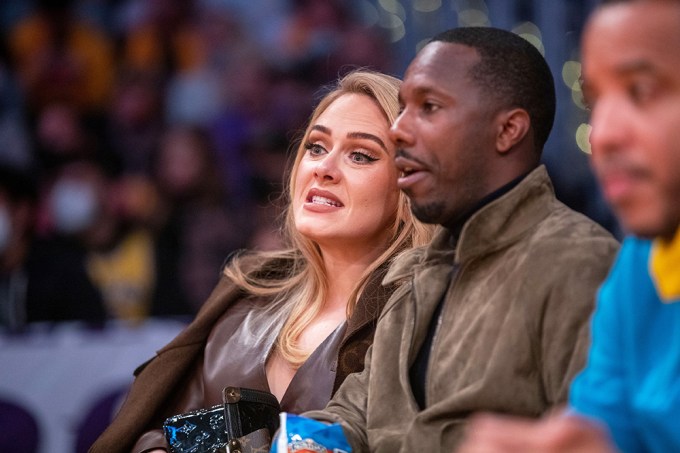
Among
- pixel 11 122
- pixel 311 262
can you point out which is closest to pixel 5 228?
pixel 11 122

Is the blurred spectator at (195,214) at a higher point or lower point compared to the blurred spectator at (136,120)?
lower

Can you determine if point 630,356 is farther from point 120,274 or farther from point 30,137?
point 30,137

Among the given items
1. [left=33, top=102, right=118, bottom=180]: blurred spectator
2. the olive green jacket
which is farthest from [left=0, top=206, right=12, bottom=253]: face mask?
the olive green jacket

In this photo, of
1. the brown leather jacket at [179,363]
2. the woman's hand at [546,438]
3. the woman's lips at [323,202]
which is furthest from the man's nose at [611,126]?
the woman's lips at [323,202]

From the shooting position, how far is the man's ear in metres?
1.75

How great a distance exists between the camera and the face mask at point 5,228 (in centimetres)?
436

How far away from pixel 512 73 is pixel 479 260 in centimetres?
33

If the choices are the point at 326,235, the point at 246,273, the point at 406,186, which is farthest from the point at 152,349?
the point at 406,186

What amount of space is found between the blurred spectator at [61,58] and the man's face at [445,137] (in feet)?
11.1

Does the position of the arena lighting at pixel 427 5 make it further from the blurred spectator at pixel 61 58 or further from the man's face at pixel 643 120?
the man's face at pixel 643 120

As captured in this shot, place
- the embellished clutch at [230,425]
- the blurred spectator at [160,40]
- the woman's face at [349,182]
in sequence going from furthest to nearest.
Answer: the blurred spectator at [160,40] → the woman's face at [349,182] → the embellished clutch at [230,425]

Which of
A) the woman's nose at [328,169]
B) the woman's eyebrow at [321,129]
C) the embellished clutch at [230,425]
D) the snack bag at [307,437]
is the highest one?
the woman's eyebrow at [321,129]

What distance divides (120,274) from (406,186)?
2.75 m

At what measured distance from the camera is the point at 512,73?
69.4 inches
